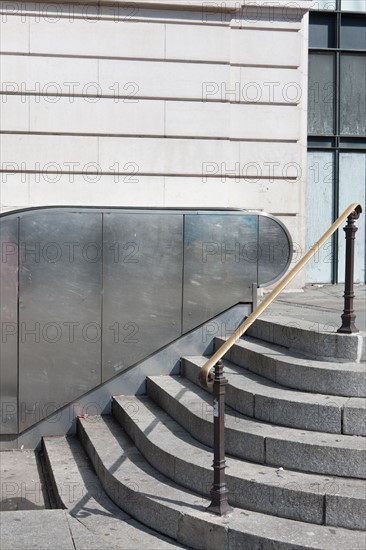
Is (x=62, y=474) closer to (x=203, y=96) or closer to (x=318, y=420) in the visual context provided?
(x=318, y=420)

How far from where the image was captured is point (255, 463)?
6871mm

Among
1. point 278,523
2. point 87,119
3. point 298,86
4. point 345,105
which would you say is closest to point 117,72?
point 87,119

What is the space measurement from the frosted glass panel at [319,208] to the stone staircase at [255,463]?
614 centimetres

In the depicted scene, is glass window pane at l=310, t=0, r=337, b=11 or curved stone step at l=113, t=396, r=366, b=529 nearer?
curved stone step at l=113, t=396, r=366, b=529

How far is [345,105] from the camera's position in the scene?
48.0ft

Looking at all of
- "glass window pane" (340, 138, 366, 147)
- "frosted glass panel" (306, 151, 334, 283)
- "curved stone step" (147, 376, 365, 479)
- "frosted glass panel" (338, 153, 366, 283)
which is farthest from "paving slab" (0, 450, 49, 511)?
"glass window pane" (340, 138, 366, 147)

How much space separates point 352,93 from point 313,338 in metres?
8.29

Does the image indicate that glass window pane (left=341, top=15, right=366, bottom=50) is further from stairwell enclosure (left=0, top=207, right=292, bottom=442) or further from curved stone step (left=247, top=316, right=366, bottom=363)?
curved stone step (left=247, top=316, right=366, bottom=363)

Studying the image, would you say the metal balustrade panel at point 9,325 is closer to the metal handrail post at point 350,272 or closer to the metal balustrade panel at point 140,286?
the metal balustrade panel at point 140,286

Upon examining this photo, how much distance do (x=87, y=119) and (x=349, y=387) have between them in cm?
716

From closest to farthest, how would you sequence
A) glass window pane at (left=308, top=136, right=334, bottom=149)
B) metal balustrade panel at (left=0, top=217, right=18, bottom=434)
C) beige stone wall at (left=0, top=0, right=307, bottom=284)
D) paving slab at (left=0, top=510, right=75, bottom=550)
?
paving slab at (left=0, top=510, right=75, bottom=550), metal balustrade panel at (left=0, top=217, right=18, bottom=434), beige stone wall at (left=0, top=0, right=307, bottom=284), glass window pane at (left=308, top=136, right=334, bottom=149)

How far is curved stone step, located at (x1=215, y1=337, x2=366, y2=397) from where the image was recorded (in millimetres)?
6961

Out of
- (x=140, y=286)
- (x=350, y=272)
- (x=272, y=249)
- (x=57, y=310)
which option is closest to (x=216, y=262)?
(x=272, y=249)

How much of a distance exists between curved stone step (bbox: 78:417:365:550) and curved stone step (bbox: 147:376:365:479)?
514 mm
